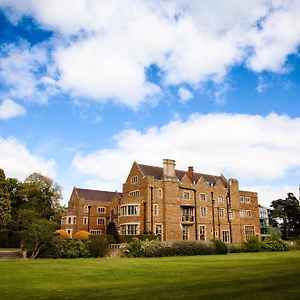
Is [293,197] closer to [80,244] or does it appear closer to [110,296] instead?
[80,244]

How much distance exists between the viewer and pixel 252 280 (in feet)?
50.2

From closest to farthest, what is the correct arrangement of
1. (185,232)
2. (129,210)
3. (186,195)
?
(129,210)
(185,232)
(186,195)

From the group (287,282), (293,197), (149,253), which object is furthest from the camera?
(293,197)

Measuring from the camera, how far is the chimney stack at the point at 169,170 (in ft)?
179

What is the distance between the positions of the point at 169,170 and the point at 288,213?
47518 millimetres

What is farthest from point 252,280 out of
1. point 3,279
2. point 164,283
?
point 3,279

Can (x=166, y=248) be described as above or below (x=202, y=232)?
below

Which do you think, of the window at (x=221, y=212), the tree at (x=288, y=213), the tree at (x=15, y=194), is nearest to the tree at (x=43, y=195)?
the tree at (x=15, y=194)

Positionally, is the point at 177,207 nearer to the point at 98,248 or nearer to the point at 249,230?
the point at 249,230

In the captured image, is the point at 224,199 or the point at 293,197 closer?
the point at 224,199

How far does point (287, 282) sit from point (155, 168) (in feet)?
144

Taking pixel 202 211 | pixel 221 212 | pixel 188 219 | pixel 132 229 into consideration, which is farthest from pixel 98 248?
pixel 221 212

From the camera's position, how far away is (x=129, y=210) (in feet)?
176

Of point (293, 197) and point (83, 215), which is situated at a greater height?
point (293, 197)
